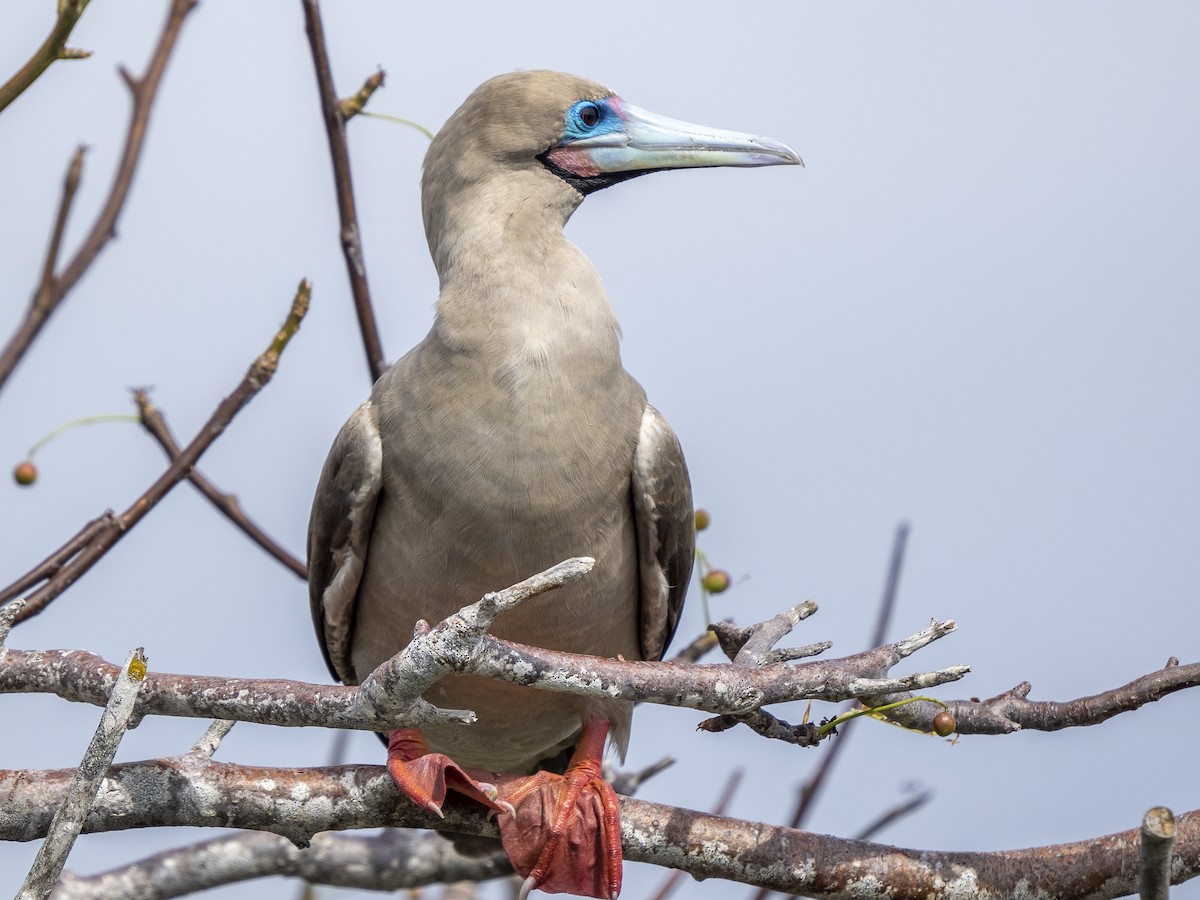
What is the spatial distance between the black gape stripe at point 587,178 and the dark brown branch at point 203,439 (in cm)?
84

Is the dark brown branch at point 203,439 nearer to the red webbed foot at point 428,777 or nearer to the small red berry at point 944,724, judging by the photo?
A: the red webbed foot at point 428,777

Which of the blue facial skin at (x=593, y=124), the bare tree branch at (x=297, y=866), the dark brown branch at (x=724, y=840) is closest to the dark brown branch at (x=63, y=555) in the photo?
the dark brown branch at (x=724, y=840)

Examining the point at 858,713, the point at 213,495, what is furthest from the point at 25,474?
the point at 858,713

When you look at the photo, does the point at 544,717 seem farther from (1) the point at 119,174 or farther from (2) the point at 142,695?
(1) the point at 119,174

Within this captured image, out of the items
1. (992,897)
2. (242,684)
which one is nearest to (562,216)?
(242,684)

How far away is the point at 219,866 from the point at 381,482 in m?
1.53

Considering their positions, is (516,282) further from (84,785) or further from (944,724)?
(84,785)

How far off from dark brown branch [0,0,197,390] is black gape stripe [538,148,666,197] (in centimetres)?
116

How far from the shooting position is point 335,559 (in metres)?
4.79

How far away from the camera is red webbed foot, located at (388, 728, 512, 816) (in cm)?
387

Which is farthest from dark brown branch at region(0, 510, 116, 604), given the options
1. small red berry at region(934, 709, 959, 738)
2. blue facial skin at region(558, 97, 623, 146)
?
small red berry at region(934, 709, 959, 738)

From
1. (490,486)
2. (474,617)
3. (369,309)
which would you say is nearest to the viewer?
(474,617)

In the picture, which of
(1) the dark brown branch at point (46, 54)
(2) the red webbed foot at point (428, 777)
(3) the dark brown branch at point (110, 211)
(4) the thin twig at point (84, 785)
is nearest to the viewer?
(4) the thin twig at point (84, 785)

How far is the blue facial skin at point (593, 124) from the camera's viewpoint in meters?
4.64
